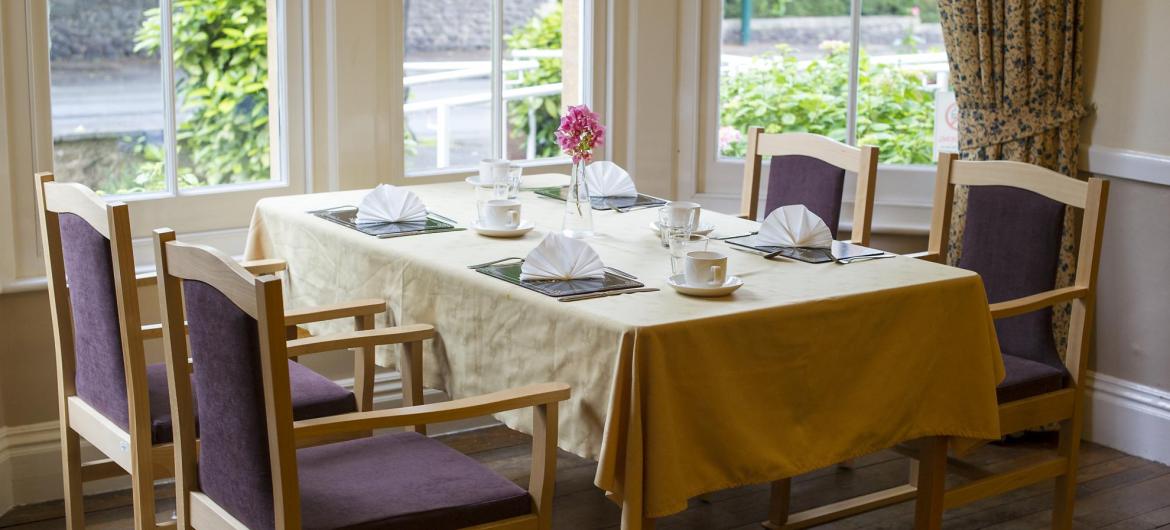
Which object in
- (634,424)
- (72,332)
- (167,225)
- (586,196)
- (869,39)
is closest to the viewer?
(634,424)

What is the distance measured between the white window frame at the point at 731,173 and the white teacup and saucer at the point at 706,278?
Answer: 1.85m

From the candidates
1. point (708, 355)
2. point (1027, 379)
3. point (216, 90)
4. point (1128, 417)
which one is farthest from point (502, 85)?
point (1128, 417)

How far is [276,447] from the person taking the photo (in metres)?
1.83

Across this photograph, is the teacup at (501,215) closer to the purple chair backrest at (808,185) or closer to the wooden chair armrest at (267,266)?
the wooden chair armrest at (267,266)

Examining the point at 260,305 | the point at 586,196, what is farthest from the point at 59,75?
the point at 260,305

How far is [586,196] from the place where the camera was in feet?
9.41

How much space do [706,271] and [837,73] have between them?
2067mm

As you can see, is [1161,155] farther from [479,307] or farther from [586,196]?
[479,307]

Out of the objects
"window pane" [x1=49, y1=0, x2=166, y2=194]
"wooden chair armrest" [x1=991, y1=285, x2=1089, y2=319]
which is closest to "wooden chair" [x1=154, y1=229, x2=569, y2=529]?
"wooden chair armrest" [x1=991, y1=285, x2=1089, y2=319]

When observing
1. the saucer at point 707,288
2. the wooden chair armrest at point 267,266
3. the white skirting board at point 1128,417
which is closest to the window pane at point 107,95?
the wooden chair armrest at point 267,266

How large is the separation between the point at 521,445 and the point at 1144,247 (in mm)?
1903

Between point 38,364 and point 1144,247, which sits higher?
point 1144,247

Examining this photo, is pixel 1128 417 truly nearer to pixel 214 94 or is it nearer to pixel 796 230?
pixel 796 230

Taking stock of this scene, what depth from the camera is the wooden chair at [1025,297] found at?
2761mm
